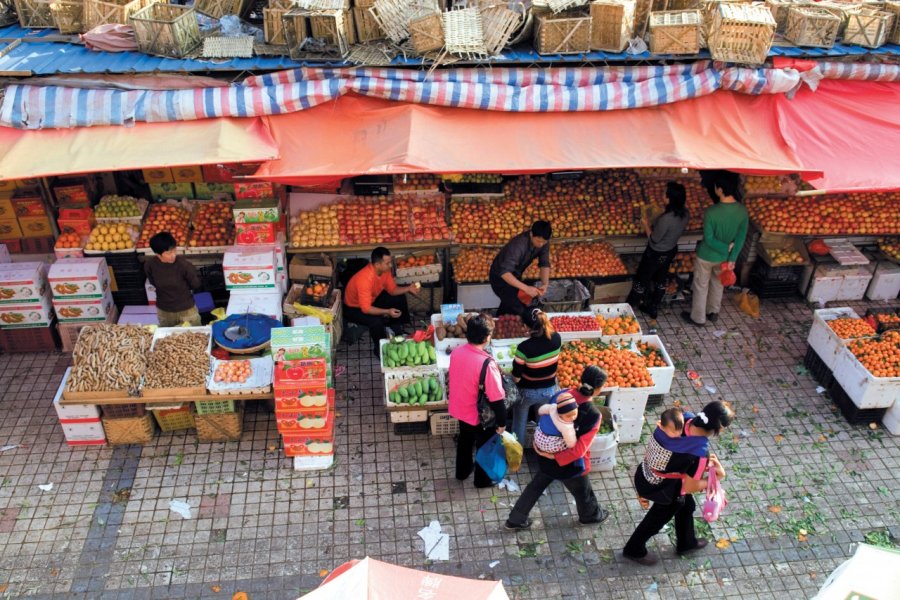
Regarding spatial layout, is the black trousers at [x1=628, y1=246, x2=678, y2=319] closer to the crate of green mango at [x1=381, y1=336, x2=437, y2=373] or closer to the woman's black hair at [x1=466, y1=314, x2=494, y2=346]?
the crate of green mango at [x1=381, y1=336, x2=437, y2=373]

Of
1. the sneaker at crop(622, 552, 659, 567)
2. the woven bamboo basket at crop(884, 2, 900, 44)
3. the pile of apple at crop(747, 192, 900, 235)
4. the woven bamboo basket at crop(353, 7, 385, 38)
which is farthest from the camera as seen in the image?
the pile of apple at crop(747, 192, 900, 235)

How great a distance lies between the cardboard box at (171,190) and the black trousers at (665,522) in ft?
24.2

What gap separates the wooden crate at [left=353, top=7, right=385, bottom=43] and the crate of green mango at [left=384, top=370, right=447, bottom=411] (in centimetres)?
409

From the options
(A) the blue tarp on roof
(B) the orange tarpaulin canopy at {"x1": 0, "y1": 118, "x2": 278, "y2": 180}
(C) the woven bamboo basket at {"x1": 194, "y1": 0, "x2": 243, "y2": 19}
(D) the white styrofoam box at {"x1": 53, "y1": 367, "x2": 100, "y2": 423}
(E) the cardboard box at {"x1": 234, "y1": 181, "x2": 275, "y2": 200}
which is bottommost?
(D) the white styrofoam box at {"x1": 53, "y1": 367, "x2": 100, "y2": 423}

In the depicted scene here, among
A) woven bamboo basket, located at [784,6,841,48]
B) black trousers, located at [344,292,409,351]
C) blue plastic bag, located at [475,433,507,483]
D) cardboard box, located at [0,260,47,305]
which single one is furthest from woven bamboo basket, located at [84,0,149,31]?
woven bamboo basket, located at [784,6,841,48]

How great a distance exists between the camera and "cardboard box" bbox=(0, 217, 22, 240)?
9.59 m

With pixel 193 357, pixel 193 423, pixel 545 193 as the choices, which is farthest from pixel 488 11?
pixel 193 423

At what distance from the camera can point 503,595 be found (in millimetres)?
4727

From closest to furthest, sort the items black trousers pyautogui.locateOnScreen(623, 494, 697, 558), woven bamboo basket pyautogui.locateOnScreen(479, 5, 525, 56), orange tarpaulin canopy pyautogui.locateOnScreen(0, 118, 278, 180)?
black trousers pyautogui.locateOnScreen(623, 494, 697, 558)
orange tarpaulin canopy pyautogui.locateOnScreen(0, 118, 278, 180)
woven bamboo basket pyautogui.locateOnScreen(479, 5, 525, 56)

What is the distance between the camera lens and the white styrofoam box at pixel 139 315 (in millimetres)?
9297

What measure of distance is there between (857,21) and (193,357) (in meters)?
8.85

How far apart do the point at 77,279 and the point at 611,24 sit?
7233mm

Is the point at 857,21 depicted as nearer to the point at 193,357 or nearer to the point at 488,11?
the point at 488,11

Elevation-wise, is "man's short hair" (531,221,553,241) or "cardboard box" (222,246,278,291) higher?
"man's short hair" (531,221,553,241)
